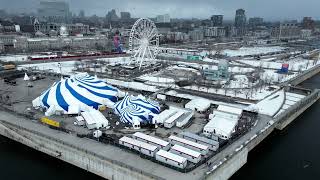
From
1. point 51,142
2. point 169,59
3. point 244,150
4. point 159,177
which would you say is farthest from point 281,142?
point 169,59

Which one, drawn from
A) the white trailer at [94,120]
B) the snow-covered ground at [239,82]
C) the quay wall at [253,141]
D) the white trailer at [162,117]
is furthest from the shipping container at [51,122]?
the snow-covered ground at [239,82]

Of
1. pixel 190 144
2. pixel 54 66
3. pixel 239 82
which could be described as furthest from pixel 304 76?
pixel 54 66

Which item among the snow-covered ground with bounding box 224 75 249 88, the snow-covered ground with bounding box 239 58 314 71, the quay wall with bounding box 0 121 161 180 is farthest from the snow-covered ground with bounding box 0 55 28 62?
the snow-covered ground with bounding box 239 58 314 71

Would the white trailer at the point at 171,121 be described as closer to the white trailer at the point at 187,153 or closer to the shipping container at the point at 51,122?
the white trailer at the point at 187,153

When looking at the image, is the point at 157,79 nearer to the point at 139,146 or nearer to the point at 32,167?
the point at 139,146

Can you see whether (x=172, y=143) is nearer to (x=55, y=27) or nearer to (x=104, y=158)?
(x=104, y=158)

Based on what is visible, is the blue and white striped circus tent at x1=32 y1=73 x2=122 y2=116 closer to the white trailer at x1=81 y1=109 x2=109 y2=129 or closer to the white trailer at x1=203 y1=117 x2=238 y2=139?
the white trailer at x1=81 y1=109 x2=109 y2=129
